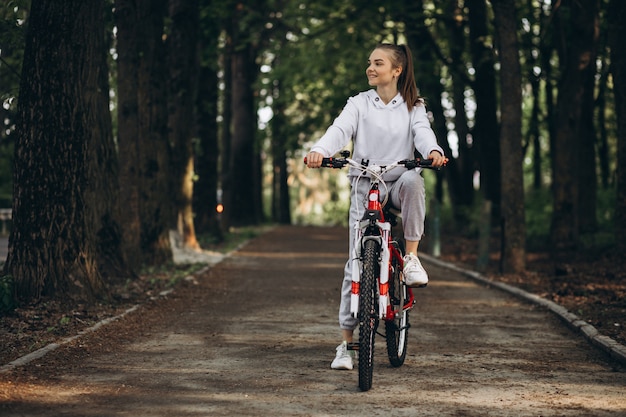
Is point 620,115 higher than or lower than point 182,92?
lower

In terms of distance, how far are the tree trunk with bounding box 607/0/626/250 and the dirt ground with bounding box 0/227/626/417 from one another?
469 centimetres

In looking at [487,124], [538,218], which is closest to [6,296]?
[538,218]

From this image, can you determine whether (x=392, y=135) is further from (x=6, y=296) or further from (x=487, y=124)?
(x=487, y=124)

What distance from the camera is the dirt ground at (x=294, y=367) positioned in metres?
6.01

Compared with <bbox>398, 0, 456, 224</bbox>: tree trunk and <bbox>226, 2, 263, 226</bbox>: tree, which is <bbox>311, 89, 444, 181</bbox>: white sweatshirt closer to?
<bbox>398, 0, 456, 224</bbox>: tree trunk

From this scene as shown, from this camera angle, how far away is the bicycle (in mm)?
6384

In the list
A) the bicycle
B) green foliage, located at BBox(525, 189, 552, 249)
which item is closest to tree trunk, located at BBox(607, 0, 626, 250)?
green foliage, located at BBox(525, 189, 552, 249)

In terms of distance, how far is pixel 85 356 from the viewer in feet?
25.8

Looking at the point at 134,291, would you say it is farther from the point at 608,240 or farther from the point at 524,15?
the point at 524,15

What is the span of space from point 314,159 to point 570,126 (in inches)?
537

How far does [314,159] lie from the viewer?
6.37 meters

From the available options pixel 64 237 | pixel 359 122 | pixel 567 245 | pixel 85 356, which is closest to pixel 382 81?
pixel 359 122

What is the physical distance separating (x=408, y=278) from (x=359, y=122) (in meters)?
1.08

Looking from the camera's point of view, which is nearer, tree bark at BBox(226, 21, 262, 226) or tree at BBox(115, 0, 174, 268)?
tree at BBox(115, 0, 174, 268)
